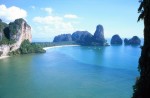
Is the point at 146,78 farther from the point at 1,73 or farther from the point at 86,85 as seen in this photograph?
the point at 1,73

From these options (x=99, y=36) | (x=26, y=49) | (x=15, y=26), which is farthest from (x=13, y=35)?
(x=99, y=36)

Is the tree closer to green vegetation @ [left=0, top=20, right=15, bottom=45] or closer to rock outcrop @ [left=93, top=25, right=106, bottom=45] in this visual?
green vegetation @ [left=0, top=20, right=15, bottom=45]

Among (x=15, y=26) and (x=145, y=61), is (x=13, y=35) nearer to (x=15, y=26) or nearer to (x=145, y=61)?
(x=15, y=26)

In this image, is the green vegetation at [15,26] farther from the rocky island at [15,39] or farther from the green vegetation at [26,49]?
the green vegetation at [26,49]

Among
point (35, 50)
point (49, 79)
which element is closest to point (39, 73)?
point (49, 79)

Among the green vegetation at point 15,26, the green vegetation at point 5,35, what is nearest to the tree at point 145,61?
the green vegetation at point 5,35

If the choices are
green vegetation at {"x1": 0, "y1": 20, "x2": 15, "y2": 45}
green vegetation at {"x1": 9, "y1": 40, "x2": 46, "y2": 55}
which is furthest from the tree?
green vegetation at {"x1": 9, "y1": 40, "x2": 46, "y2": 55}
